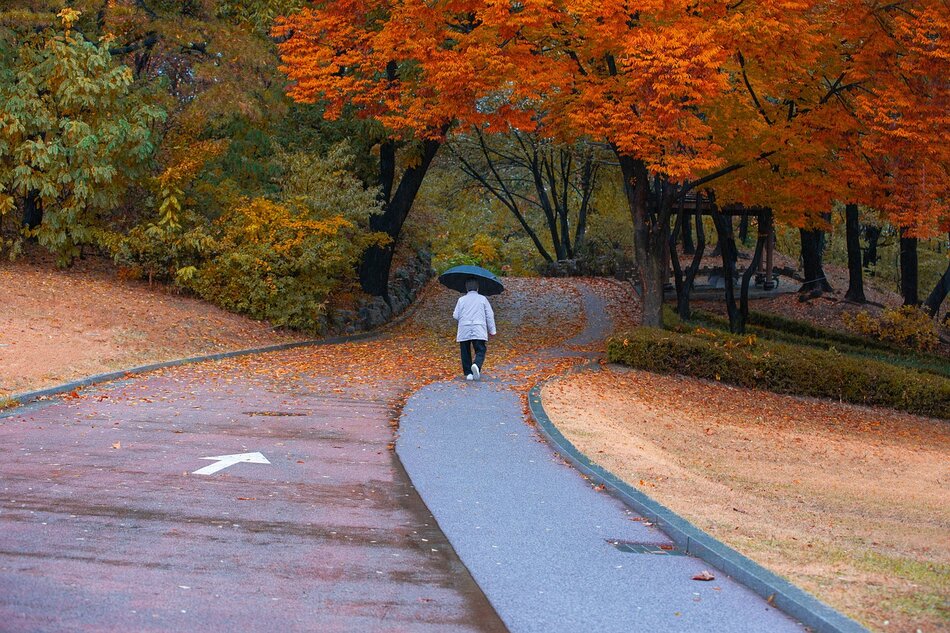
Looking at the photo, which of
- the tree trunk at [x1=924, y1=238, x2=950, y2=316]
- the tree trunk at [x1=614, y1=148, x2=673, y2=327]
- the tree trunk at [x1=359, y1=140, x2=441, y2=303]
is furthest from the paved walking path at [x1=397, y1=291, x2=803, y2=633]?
the tree trunk at [x1=924, y1=238, x2=950, y2=316]

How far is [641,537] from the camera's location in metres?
7.82

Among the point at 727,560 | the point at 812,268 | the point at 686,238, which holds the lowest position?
the point at 727,560

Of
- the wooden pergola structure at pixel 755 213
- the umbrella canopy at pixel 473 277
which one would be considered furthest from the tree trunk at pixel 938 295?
the umbrella canopy at pixel 473 277

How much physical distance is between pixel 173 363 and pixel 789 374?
39.4ft

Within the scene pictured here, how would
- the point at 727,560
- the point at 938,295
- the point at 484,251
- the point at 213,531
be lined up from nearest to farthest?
the point at 727,560
the point at 213,531
the point at 938,295
the point at 484,251

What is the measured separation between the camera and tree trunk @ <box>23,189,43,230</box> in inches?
985

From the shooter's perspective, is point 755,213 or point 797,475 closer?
point 797,475

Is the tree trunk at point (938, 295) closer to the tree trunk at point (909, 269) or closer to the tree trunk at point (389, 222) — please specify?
the tree trunk at point (909, 269)

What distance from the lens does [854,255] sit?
3394cm

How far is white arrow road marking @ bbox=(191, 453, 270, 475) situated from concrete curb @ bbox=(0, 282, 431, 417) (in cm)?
380

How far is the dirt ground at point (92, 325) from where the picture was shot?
16.3 m

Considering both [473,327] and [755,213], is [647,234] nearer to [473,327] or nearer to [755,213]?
[473,327]

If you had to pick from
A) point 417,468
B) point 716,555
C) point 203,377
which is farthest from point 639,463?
point 203,377

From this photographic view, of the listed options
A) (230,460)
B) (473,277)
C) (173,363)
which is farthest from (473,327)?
(230,460)
